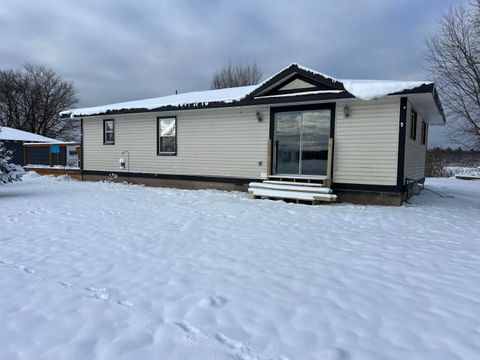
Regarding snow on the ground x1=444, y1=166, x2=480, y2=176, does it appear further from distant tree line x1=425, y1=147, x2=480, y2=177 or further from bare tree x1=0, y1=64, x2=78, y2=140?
bare tree x1=0, y1=64, x2=78, y2=140

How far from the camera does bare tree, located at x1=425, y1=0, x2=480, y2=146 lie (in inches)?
582

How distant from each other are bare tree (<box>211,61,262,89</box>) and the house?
19.6m

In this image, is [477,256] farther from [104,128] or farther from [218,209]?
[104,128]

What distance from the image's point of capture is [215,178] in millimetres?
11078

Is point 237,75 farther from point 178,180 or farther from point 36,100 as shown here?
point 36,100

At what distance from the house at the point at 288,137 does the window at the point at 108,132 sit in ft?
0.49

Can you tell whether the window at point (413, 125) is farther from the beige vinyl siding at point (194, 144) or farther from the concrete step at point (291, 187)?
the beige vinyl siding at point (194, 144)


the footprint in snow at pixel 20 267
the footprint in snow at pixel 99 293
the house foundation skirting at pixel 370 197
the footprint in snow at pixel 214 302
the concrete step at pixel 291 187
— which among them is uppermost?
the concrete step at pixel 291 187

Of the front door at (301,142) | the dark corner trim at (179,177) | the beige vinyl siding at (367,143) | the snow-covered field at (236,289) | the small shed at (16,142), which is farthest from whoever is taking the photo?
the small shed at (16,142)

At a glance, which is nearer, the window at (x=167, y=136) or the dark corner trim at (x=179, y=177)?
the dark corner trim at (x=179, y=177)

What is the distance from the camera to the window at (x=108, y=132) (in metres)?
13.3

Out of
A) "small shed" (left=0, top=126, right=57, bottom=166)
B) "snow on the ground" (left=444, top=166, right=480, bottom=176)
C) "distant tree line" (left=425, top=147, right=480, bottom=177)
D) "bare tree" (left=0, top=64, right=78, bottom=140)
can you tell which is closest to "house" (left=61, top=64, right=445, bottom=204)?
"distant tree line" (left=425, top=147, right=480, bottom=177)

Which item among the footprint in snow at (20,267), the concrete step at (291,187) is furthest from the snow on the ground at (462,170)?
the footprint in snow at (20,267)

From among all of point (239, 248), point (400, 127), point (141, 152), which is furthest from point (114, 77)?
point (239, 248)
